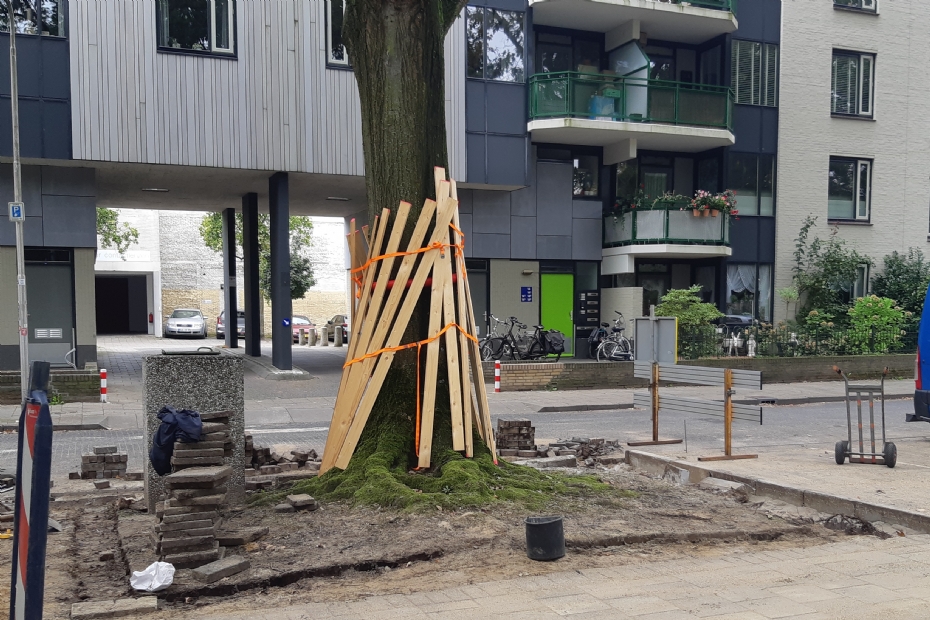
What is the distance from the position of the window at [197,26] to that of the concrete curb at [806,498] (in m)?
14.3

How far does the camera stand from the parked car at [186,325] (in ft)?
132

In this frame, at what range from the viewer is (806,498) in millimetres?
7336

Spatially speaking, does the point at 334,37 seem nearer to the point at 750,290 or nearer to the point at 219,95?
the point at 219,95

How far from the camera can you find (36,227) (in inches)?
714

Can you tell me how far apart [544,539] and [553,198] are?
18487 millimetres

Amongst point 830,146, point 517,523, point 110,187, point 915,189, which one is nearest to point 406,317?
point 517,523

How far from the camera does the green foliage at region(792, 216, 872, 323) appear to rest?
79.9 ft

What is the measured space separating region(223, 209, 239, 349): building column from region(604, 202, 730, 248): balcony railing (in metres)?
12.6

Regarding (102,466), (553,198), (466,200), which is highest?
(553,198)

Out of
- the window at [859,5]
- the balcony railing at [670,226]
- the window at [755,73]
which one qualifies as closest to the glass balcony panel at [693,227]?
the balcony railing at [670,226]

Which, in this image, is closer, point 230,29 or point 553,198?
point 230,29

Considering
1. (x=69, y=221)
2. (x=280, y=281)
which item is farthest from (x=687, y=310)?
(x=69, y=221)

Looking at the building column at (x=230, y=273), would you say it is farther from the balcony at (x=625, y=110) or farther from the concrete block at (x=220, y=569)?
the concrete block at (x=220, y=569)

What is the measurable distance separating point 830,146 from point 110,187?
70.6 ft
